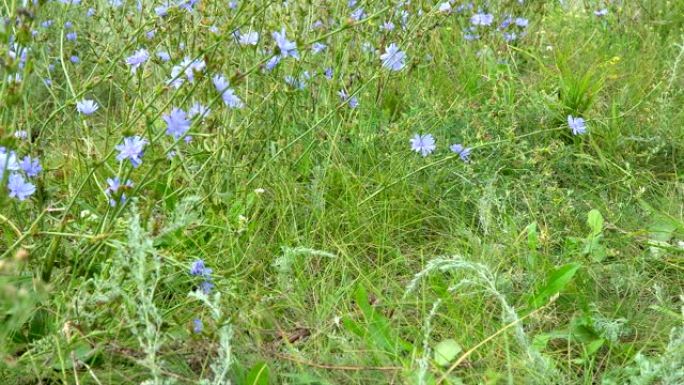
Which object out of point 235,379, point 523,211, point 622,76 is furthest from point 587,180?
point 235,379

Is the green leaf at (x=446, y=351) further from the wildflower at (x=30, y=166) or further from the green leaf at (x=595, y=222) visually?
the wildflower at (x=30, y=166)

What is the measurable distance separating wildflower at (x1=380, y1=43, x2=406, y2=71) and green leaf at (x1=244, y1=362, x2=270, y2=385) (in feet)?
3.51

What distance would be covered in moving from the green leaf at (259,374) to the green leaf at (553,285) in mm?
595

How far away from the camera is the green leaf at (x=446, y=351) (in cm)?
146

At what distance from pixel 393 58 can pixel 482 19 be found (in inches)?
32.2

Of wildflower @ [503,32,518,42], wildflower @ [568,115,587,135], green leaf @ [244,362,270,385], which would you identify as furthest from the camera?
wildflower @ [503,32,518,42]

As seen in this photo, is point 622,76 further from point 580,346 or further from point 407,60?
point 580,346

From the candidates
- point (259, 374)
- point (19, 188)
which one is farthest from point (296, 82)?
point (259, 374)

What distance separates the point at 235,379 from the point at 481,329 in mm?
516

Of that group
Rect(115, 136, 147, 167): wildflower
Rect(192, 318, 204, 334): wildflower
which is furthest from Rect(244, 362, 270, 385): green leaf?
Rect(115, 136, 147, 167): wildflower

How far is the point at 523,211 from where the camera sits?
6.85 ft

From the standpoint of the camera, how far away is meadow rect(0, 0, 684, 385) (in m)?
1.39

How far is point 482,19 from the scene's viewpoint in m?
2.86

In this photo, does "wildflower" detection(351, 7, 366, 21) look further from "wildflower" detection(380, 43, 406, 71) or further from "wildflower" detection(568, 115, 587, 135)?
"wildflower" detection(568, 115, 587, 135)
